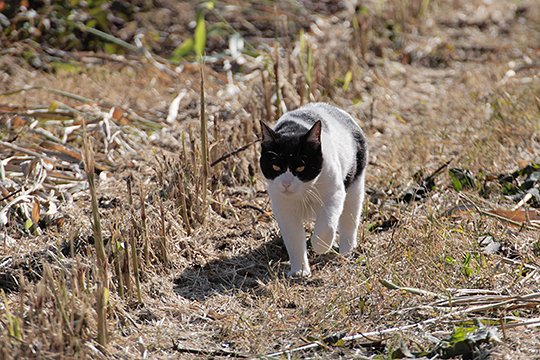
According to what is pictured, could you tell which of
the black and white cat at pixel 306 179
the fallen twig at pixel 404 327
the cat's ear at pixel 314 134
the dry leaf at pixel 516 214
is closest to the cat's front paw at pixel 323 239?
the black and white cat at pixel 306 179

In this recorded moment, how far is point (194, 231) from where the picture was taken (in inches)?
184

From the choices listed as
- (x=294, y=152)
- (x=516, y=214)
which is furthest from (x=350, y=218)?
(x=516, y=214)

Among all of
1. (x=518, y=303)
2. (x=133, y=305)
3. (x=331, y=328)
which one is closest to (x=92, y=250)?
(x=133, y=305)

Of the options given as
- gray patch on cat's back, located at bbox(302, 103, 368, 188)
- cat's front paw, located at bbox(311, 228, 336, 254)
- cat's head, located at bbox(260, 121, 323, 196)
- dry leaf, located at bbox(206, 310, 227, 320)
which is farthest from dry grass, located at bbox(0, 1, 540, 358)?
cat's head, located at bbox(260, 121, 323, 196)

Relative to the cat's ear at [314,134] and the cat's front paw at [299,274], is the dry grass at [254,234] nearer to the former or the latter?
the cat's front paw at [299,274]

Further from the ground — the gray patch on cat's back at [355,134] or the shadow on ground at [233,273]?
the gray patch on cat's back at [355,134]

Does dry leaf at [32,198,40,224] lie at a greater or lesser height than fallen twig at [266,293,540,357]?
lesser

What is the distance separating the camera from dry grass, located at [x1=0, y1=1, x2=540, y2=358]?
11.5 feet

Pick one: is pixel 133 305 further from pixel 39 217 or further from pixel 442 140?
pixel 442 140

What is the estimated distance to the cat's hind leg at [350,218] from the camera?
4.50m

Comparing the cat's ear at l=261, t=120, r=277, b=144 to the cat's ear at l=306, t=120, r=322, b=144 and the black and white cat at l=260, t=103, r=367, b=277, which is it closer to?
the black and white cat at l=260, t=103, r=367, b=277

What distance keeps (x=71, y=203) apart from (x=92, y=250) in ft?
2.41

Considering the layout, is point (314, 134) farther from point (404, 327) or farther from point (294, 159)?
point (404, 327)

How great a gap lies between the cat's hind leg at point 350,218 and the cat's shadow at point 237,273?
107 millimetres
